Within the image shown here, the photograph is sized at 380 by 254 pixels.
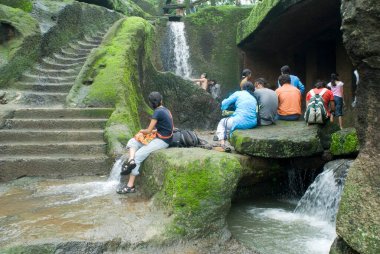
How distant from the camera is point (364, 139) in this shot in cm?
317

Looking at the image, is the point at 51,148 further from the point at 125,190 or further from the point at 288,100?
the point at 288,100

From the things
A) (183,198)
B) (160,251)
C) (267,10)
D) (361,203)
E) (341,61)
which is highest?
(267,10)

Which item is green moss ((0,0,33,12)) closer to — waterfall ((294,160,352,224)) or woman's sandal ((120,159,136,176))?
woman's sandal ((120,159,136,176))

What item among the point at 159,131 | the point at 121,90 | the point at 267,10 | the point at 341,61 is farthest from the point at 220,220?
the point at 341,61

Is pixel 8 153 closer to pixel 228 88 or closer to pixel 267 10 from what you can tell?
pixel 267 10

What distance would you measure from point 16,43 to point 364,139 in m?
9.76

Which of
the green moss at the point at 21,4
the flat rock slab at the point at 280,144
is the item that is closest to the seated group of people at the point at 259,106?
the flat rock slab at the point at 280,144

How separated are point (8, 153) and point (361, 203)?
20.0ft

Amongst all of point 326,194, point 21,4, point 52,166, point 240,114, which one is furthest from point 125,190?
point 21,4

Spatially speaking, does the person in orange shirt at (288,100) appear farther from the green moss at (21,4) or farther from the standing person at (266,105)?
the green moss at (21,4)

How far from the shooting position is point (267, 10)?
1088cm

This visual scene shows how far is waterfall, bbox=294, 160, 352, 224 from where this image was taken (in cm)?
569

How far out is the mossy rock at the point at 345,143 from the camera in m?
5.99

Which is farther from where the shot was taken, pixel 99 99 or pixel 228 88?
pixel 228 88
